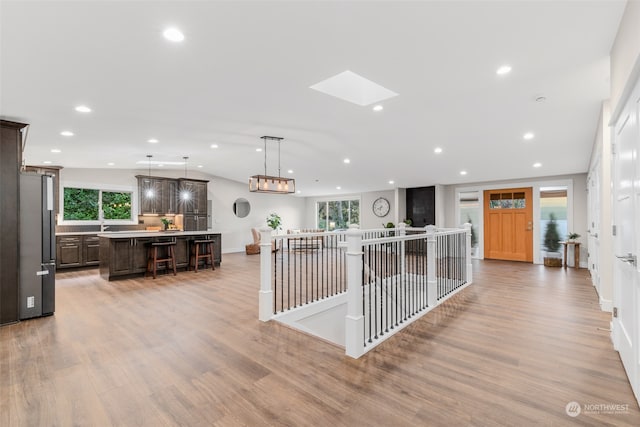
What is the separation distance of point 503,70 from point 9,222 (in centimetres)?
559

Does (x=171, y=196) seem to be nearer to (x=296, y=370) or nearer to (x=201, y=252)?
(x=201, y=252)

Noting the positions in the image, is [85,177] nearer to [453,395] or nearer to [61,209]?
[61,209]

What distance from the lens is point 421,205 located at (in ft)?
32.2

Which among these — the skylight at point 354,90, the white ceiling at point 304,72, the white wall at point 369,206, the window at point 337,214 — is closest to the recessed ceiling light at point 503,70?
the white ceiling at point 304,72

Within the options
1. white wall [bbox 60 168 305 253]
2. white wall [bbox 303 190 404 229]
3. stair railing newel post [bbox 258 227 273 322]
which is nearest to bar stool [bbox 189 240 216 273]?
white wall [bbox 60 168 305 253]

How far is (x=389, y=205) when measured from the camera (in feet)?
36.1

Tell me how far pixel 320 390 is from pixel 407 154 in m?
5.33

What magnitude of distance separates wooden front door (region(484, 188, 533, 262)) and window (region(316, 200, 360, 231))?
4.81 metres

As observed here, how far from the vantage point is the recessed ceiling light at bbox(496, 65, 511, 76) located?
2.82 m

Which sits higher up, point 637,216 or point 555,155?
point 555,155

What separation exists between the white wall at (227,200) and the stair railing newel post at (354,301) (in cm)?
658

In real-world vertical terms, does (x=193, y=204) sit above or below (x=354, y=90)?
below

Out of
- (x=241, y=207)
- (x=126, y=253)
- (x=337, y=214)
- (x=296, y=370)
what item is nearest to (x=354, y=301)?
(x=296, y=370)

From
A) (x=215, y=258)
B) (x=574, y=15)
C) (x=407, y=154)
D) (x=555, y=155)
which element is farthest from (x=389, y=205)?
(x=574, y=15)
